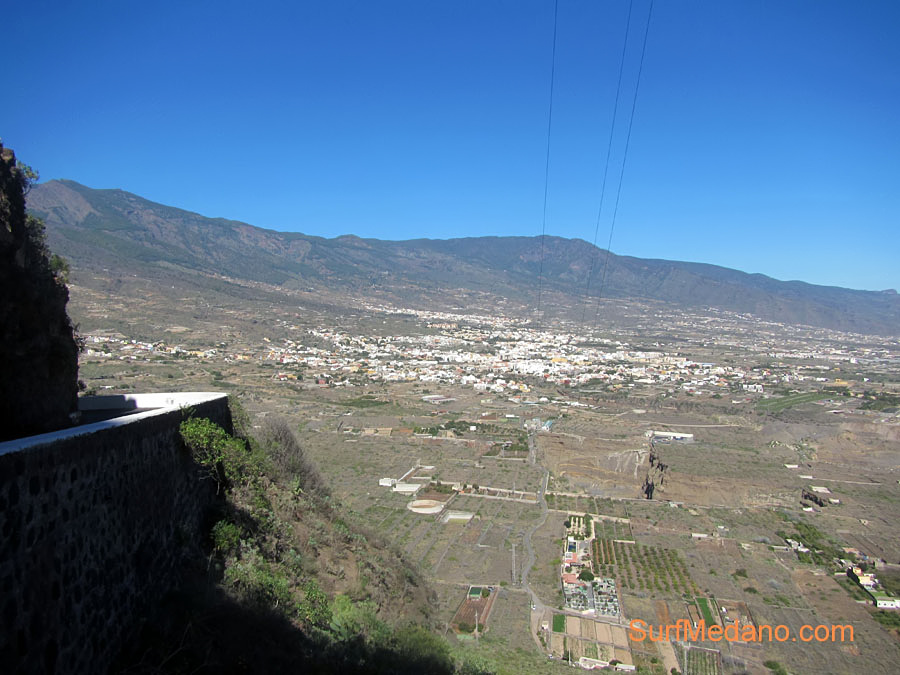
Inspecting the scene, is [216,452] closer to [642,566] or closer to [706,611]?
[706,611]

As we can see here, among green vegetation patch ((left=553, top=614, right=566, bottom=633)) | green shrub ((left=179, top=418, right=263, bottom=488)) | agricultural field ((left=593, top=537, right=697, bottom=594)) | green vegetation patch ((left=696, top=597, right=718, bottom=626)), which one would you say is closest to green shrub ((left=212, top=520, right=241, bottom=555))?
green shrub ((left=179, top=418, right=263, bottom=488))

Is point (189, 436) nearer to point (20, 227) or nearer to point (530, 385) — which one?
point (20, 227)

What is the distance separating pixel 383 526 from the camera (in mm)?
22859

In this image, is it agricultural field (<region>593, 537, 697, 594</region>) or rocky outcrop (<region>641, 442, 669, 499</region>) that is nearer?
agricultural field (<region>593, 537, 697, 594</region>)

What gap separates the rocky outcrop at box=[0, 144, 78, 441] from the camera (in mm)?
4820

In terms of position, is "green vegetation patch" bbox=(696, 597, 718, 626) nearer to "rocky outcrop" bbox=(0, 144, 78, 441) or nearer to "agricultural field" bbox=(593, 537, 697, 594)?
"agricultural field" bbox=(593, 537, 697, 594)

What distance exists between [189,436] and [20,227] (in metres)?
2.69

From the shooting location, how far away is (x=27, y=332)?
5059mm

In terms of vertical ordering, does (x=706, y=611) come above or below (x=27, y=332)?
below

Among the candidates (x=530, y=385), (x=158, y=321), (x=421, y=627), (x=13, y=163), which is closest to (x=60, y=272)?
(x=13, y=163)

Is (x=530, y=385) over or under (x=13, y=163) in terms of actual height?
under

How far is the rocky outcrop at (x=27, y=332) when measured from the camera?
482 centimetres

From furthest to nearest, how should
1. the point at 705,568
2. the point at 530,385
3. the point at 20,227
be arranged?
the point at 530,385, the point at 705,568, the point at 20,227

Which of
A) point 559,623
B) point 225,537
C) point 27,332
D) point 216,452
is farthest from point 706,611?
point 27,332
